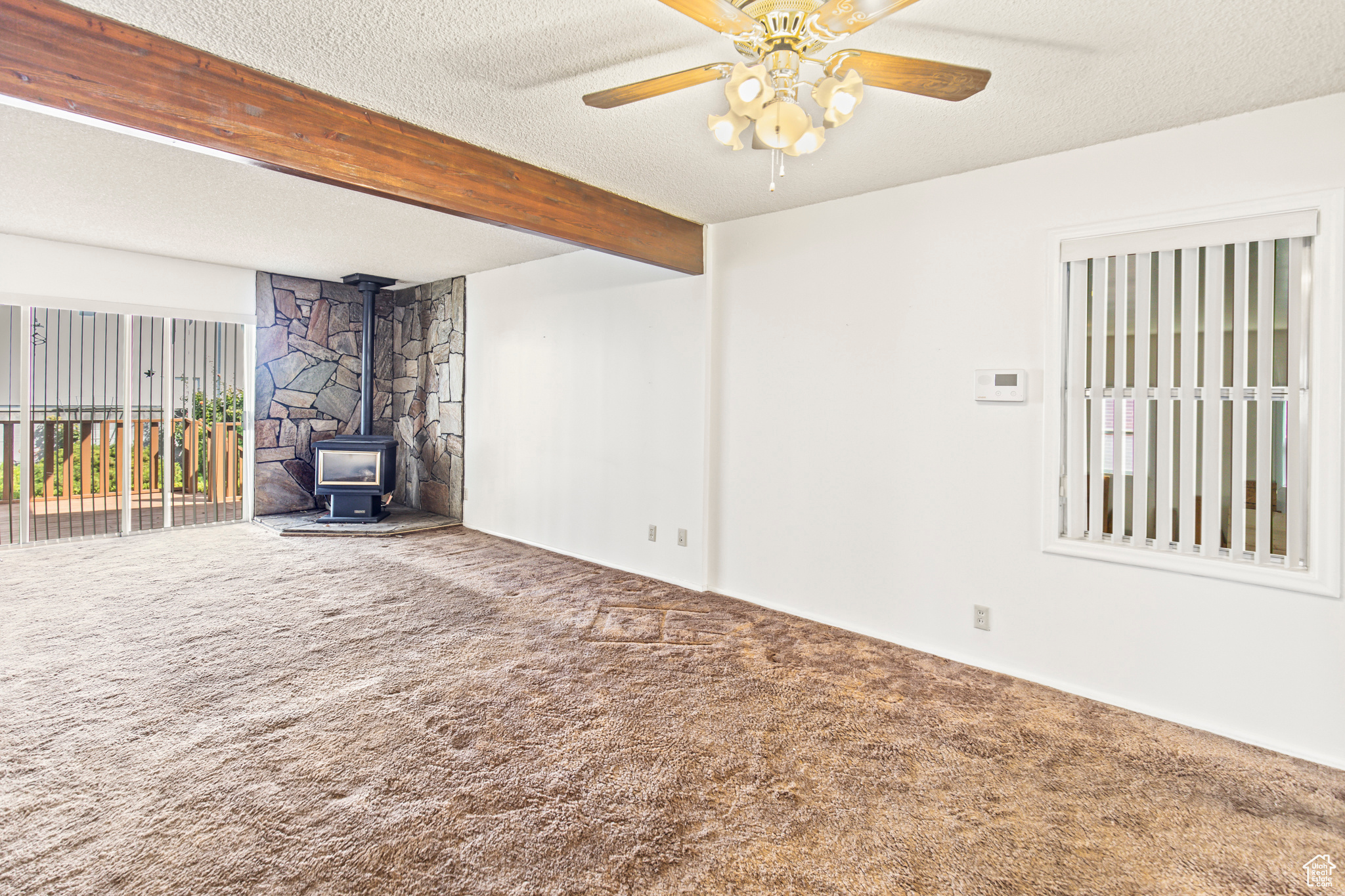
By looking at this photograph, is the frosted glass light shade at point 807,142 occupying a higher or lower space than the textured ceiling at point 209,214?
lower

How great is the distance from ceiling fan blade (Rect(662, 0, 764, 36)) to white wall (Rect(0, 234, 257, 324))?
231 inches

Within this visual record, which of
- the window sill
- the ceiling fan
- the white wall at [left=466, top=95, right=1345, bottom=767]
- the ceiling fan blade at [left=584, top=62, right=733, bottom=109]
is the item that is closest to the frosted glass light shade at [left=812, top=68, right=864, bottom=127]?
the ceiling fan

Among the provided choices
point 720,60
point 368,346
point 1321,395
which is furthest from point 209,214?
point 1321,395

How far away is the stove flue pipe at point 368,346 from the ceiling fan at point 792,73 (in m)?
5.21

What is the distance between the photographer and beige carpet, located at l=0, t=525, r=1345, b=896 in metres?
1.70

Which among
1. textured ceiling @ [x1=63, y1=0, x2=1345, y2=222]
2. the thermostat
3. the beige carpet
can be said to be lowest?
the beige carpet

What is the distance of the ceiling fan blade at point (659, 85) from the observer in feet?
5.48

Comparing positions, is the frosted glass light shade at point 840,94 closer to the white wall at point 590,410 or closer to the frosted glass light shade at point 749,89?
the frosted glass light shade at point 749,89

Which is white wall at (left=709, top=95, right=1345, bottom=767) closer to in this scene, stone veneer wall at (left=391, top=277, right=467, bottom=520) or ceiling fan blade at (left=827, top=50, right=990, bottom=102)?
ceiling fan blade at (left=827, top=50, right=990, bottom=102)

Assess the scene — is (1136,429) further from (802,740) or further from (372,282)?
(372,282)

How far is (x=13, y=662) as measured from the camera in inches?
113

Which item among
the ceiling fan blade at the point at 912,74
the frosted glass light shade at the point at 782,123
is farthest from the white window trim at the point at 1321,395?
the frosted glass light shade at the point at 782,123

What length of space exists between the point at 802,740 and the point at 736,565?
5.72 ft

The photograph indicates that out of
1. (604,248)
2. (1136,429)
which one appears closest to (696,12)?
(604,248)
